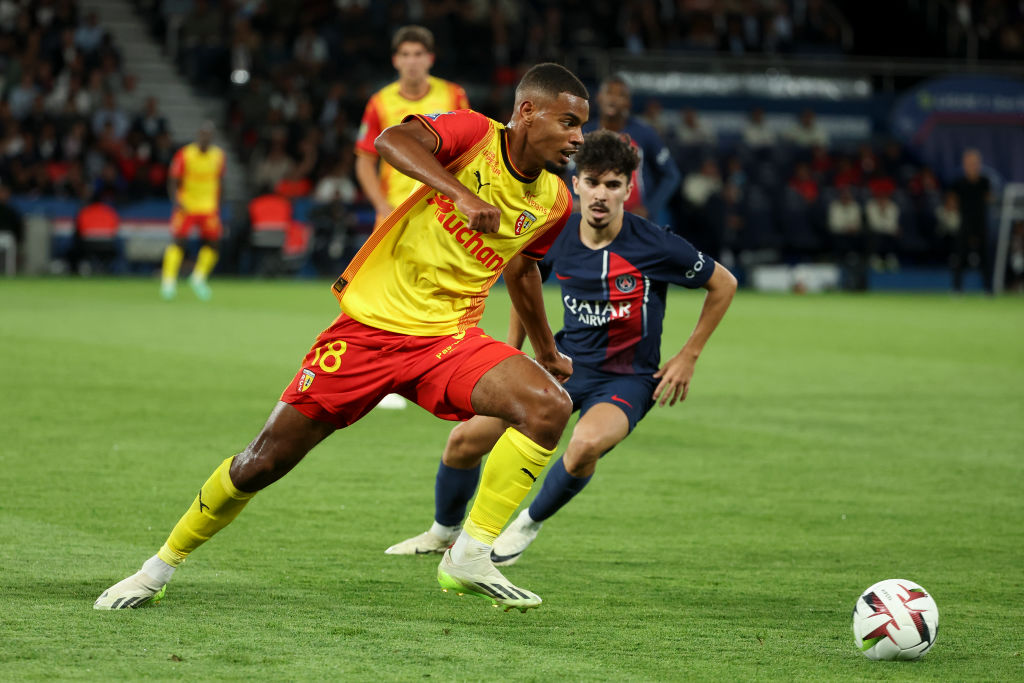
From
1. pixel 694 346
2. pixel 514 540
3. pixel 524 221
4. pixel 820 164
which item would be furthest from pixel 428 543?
pixel 820 164

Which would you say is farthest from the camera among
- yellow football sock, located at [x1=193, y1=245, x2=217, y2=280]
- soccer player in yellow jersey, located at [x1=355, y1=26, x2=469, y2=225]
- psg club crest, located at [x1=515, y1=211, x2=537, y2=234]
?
yellow football sock, located at [x1=193, y1=245, x2=217, y2=280]

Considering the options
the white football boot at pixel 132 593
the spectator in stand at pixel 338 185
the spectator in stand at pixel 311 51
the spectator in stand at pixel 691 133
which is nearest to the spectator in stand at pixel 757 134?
the spectator in stand at pixel 691 133

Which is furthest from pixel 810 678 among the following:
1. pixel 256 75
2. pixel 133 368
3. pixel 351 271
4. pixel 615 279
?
pixel 256 75

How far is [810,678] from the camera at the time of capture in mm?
3996

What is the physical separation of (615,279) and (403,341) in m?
1.56

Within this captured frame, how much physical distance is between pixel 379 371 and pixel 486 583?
754 millimetres

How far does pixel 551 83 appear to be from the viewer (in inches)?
182

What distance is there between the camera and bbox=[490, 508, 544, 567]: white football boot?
542 centimetres

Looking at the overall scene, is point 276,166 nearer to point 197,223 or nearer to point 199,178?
point 197,223

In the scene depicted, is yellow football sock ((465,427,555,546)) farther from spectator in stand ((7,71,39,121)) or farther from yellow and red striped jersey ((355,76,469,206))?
spectator in stand ((7,71,39,121))

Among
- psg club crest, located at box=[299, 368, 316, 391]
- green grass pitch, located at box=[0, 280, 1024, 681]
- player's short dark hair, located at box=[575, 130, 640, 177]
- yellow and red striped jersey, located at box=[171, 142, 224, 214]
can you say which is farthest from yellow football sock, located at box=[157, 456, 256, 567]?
yellow and red striped jersey, located at box=[171, 142, 224, 214]

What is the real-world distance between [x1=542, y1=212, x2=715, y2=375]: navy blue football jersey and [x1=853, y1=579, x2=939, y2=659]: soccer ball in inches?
72.2

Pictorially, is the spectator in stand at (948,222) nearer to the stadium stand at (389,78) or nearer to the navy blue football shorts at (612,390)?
the stadium stand at (389,78)

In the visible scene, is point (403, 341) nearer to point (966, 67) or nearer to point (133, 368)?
point (133, 368)
